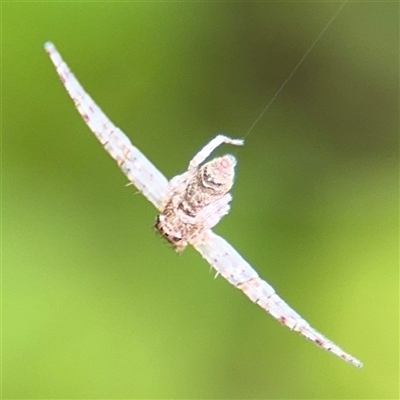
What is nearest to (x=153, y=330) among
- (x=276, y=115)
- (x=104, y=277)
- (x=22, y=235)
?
(x=104, y=277)

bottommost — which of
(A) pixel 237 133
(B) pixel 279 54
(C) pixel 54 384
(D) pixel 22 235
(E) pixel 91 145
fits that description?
(C) pixel 54 384

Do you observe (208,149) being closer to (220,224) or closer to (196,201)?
(196,201)

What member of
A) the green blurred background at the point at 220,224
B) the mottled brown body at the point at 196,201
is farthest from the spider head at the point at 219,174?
the green blurred background at the point at 220,224

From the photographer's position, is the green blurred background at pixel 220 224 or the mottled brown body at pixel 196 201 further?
the green blurred background at pixel 220 224

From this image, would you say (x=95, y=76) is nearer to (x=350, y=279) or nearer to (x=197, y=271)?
(x=197, y=271)

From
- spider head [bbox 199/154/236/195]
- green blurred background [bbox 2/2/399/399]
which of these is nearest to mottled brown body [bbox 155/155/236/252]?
spider head [bbox 199/154/236/195]

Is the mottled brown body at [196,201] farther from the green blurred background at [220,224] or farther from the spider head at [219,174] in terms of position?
the green blurred background at [220,224]
